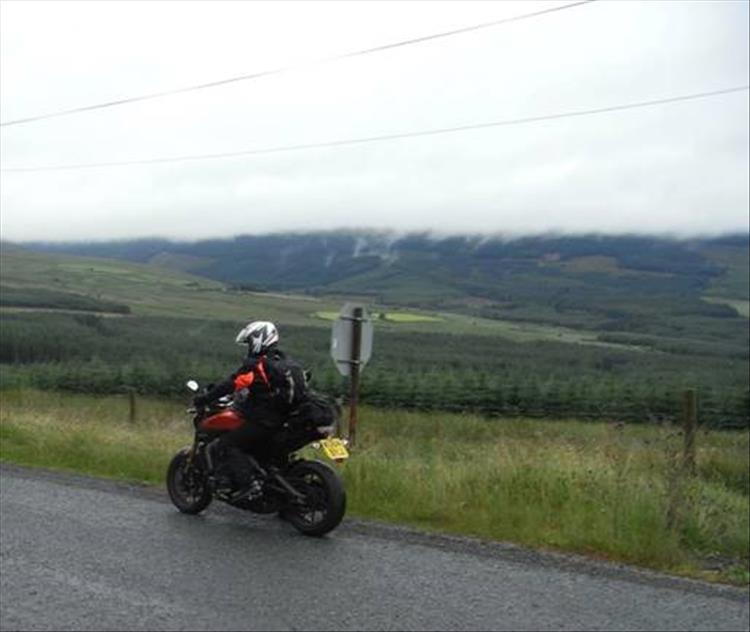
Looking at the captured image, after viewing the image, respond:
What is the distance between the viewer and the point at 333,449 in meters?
8.22

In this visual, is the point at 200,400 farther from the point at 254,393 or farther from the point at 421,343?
the point at 421,343

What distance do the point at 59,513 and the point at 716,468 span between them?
955 centimetres

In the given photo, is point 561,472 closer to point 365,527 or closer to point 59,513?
point 365,527

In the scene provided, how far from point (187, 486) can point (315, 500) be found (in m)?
1.40

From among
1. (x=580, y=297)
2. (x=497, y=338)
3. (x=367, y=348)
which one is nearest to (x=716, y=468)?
(x=367, y=348)

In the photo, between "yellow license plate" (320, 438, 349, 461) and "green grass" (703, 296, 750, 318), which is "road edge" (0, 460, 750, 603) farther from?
"green grass" (703, 296, 750, 318)

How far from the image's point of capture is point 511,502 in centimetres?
860

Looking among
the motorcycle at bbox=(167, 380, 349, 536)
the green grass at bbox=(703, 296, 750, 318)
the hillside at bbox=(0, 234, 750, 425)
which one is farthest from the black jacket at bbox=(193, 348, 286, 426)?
the green grass at bbox=(703, 296, 750, 318)

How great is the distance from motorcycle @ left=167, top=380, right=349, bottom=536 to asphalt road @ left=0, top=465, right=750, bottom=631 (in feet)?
0.58

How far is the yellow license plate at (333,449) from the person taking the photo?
817cm

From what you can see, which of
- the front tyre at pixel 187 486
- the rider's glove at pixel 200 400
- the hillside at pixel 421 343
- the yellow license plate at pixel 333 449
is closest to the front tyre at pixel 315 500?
the yellow license plate at pixel 333 449

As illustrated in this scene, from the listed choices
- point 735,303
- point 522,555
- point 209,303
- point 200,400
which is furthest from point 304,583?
point 735,303

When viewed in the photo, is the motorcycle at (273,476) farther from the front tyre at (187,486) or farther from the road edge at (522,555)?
the road edge at (522,555)

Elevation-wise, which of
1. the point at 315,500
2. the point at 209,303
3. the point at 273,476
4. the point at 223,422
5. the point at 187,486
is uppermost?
the point at 223,422
